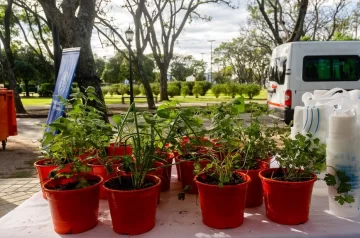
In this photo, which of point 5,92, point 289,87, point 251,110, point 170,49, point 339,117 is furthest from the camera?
point 170,49

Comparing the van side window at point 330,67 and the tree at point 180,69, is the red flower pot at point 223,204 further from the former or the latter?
the tree at point 180,69

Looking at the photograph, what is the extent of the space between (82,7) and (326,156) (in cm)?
433

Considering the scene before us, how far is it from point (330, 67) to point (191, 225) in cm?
851

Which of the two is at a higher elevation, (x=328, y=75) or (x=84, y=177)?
(x=328, y=75)

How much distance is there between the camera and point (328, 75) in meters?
8.58

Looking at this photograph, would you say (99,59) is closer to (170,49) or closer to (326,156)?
(170,49)

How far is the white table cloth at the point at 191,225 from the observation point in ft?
3.75

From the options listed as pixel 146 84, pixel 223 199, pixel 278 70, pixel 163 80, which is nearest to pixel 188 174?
pixel 223 199

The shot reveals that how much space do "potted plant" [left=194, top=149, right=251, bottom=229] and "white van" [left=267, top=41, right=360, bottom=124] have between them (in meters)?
7.28

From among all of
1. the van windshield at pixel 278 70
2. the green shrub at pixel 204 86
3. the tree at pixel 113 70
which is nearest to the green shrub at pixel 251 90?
the green shrub at pixel 204 86

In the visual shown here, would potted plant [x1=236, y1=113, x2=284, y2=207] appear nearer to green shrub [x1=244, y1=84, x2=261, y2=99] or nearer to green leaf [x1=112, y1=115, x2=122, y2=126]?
green leaf [x1=112, y1=115, x2=122, y2=126]

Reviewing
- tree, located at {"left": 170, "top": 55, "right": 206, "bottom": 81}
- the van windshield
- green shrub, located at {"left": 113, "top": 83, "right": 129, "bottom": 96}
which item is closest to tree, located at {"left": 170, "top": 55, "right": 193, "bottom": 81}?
tree, located at {"left": 170, "top": 55, "right": 206, "bottom": 81}

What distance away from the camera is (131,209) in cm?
114

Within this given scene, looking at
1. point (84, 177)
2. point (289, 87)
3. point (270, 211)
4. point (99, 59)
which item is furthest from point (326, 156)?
point (99, 59)
